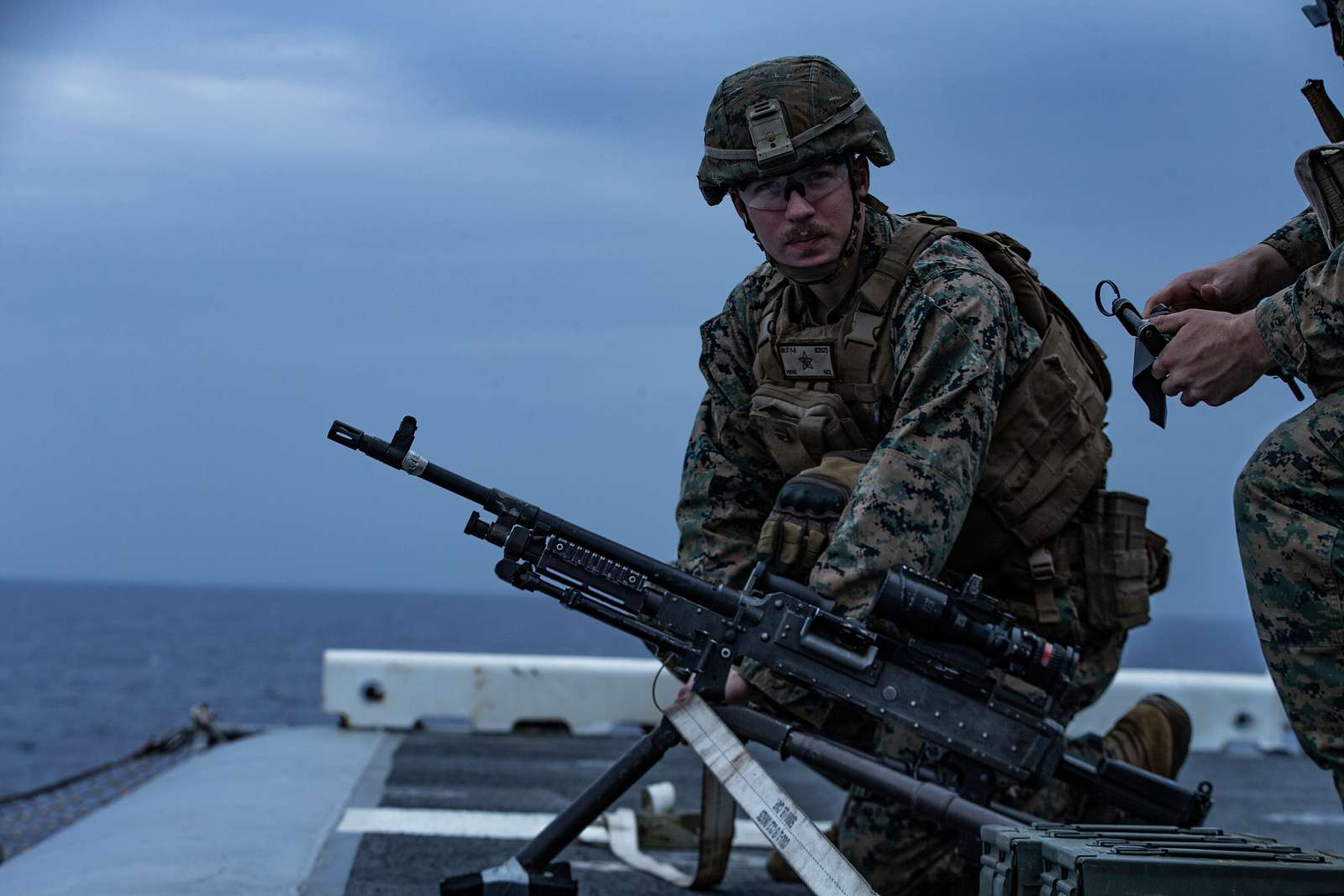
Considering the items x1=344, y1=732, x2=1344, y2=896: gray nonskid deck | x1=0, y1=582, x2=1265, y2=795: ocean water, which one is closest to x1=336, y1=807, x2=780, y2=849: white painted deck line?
x1=344, y1=732, x2=1344, y2=896: gray nonskid deck

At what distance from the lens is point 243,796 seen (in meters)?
5.29

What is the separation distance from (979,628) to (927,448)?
1.41 ft

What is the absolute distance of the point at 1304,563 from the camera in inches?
102

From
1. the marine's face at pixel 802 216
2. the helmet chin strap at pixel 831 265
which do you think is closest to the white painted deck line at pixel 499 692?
the helmet chin strap at pixel 831 265

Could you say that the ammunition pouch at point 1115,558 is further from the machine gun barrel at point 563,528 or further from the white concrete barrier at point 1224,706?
the white concrete barrier at point 1224,706

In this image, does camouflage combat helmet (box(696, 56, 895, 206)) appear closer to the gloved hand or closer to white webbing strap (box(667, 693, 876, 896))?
the gloved hand

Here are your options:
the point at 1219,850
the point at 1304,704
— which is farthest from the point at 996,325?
the point at 1219,850

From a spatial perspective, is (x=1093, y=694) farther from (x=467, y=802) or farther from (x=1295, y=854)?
(x=467, y=802)

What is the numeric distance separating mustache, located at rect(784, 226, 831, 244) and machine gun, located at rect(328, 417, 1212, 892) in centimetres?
85

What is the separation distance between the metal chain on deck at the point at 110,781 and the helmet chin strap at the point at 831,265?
3843 mm

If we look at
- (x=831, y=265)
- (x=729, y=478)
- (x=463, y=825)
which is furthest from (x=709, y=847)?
(x=831, y=265)

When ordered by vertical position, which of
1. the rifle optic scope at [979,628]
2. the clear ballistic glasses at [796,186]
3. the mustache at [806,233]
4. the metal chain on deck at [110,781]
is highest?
the clear ballistic glasses at [796,186]

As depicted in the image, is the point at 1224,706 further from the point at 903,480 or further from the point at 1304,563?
the point at 1304,563

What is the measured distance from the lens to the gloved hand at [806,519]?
3.73 m
